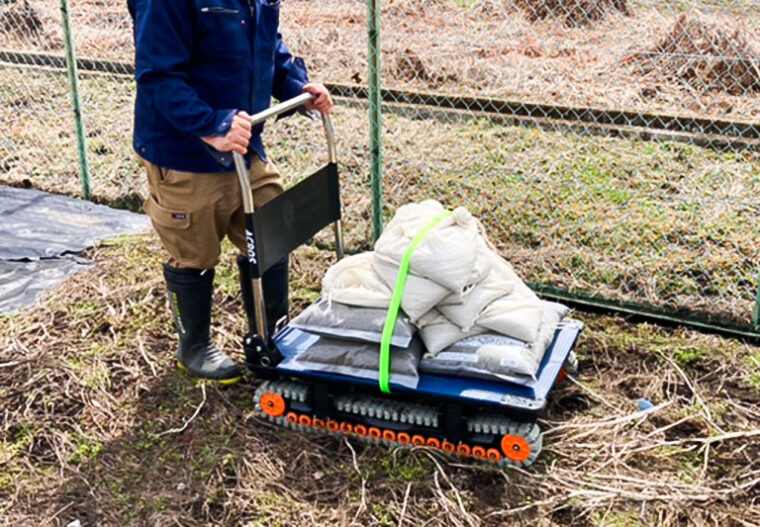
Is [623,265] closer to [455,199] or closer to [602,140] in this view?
[455,199]

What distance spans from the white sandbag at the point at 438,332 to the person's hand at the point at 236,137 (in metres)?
0.94

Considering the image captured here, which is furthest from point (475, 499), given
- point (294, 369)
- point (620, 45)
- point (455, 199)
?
point (620, 45)

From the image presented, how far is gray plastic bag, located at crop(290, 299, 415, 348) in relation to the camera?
3506 millimetres

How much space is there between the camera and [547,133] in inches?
261

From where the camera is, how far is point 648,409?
150 inches

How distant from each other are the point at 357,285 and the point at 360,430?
0.56 metres

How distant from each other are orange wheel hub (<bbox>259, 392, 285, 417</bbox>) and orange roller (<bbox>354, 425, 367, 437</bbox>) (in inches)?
12.1

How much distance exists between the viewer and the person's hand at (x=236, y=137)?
331 centimetres

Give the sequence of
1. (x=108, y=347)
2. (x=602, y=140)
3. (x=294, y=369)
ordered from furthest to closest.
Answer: (x=602, y=140) < (x=108, y=347) < (x=294, y=369)

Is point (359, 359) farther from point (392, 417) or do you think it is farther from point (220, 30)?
point (220, 30)

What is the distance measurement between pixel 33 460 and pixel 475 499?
172 cm

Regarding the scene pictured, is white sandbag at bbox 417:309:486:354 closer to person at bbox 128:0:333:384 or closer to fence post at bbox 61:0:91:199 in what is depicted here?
person at bbox 128:0:333:384

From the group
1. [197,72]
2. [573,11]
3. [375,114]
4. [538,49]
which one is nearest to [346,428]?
[197,72]

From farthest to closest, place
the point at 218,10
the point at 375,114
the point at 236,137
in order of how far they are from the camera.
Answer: the point at 375,114 < the point at 218,10 < the point at 236,137
